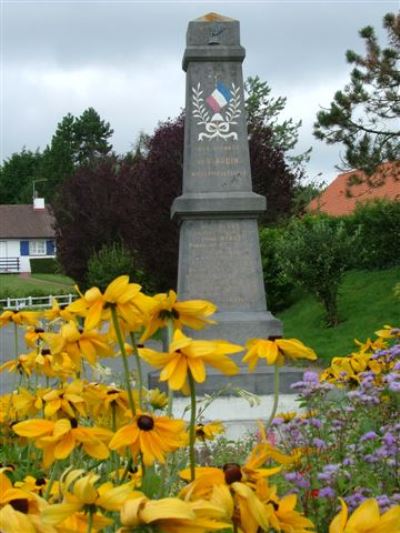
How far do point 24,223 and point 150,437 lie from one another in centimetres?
6955

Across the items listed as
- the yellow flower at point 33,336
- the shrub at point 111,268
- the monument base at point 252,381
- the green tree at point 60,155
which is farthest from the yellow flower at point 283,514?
the green tree at point 60,155

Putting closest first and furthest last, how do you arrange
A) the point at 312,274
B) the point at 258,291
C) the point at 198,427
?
1. the point at 198,427
2. the point at 258,291
3. the point at 312,274

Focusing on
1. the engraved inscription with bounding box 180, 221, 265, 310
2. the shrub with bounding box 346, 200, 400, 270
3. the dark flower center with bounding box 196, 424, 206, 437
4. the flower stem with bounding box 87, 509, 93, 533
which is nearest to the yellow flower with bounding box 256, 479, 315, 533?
the flower stem with bounding box 87, 509, 93, 533

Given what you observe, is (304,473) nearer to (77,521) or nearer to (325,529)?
(325,529)

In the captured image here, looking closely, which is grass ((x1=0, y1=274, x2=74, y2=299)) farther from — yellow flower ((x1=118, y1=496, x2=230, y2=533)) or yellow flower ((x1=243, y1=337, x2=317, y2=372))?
yellow flower ((x1=118, y1=496, x2=230, y2=533))

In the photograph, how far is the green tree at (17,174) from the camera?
87.8 m

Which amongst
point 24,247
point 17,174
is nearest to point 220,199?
point 24,247

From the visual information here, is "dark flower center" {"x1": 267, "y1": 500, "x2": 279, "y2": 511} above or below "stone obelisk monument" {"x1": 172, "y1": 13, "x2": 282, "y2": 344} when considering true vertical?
below

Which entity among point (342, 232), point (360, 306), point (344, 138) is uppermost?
point (344, 138)

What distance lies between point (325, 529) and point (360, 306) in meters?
15.3

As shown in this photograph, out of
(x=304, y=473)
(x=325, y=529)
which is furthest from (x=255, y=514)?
(x=304, y=473)

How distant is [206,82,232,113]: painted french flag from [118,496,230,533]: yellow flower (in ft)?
28.5

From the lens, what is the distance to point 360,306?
17.7m

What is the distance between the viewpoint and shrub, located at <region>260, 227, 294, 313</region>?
21328 millimetres
